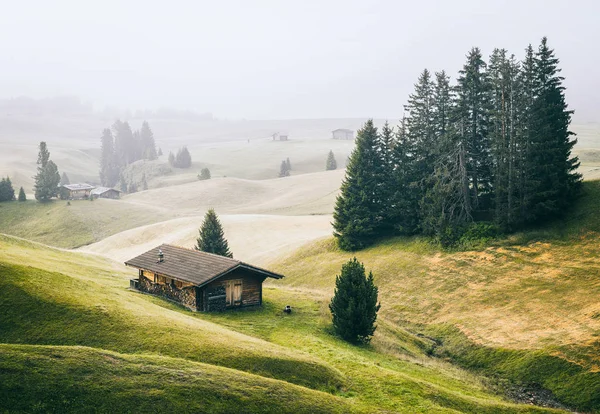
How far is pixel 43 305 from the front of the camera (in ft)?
89.6

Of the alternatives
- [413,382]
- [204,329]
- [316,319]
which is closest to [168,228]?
[316,319]

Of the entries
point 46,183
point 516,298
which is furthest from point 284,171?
point 516,298

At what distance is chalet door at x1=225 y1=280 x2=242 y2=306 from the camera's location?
41.5 meters

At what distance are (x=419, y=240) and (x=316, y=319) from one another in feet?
74.4

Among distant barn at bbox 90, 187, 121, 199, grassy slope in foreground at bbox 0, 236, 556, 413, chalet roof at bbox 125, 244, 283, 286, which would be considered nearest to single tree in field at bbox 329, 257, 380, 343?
grassy slope in foreground at bbox 0, 236, 556, 413

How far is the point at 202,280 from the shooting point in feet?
129

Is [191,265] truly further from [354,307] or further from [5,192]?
[5,192]

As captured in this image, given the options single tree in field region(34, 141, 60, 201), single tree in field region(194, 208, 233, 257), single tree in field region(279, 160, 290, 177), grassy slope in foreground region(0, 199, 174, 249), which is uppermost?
single tree in field region(279, 160, 290, 177)

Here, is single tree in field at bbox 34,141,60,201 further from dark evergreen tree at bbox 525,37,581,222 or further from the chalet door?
dark evergreen tree at bbox 525,37,581,222

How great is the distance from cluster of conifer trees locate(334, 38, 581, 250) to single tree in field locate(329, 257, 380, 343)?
20774 mm

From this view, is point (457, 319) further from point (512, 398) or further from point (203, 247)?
point (203, 247)

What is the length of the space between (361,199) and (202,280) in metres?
31.3

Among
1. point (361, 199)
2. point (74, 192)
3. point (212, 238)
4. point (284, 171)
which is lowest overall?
point (212, 238)

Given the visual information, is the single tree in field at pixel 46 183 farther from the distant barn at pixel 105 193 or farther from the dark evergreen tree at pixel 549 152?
the dark evergreen tree at pixel 549 152
